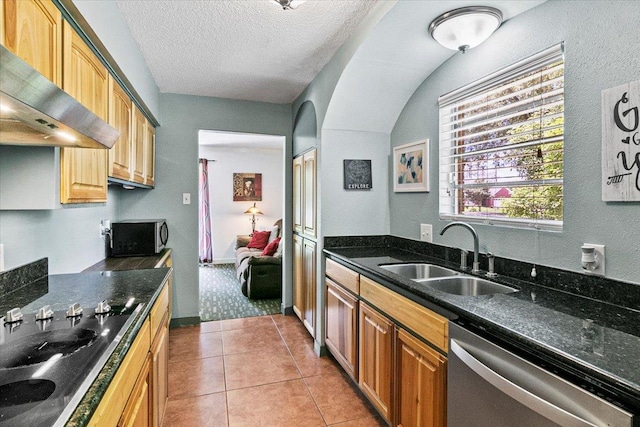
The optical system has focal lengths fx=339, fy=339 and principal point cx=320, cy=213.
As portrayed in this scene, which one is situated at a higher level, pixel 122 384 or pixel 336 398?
Result: pixel 122 384

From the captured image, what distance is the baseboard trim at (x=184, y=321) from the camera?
11.6 ft

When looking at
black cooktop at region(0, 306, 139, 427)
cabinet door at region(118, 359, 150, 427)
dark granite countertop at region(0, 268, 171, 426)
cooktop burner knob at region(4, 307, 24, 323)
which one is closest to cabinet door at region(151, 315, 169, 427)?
cabinet door at region(118, 359, 150, 427)

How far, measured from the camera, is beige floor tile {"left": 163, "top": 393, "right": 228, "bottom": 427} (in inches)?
80.1

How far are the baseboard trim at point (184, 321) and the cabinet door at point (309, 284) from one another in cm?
115

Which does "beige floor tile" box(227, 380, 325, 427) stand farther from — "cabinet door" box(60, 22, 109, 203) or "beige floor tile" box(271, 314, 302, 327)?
"cabinet door" box(60, 22, 109, 203)

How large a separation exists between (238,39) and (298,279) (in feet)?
7.67

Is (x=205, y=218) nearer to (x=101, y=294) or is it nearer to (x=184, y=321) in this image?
(x=184, y=321)

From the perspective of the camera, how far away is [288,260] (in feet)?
12.8

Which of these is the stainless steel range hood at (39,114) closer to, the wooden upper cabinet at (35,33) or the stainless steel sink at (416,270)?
the wooden upper cabinet at (35,33)

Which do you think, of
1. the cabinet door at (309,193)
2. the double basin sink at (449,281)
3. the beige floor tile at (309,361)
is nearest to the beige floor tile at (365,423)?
the beige floor tile at (309,361)

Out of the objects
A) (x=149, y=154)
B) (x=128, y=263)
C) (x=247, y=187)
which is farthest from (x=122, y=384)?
(x=247, y=187)

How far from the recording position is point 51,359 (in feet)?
3.13

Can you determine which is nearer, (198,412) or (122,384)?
(122,384)

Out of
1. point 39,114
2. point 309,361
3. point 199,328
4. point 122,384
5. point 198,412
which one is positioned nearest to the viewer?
point 39,114
